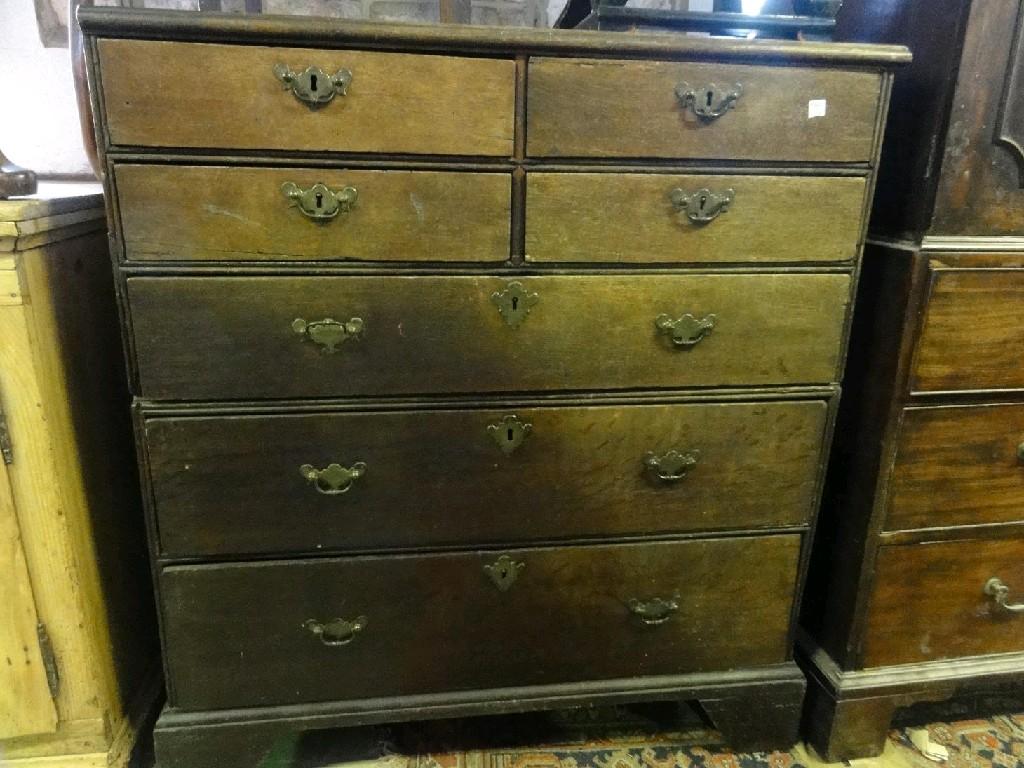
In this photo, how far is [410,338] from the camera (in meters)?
1.10

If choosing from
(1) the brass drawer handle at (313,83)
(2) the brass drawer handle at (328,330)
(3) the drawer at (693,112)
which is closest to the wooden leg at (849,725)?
(3) the drawer at (693,112)

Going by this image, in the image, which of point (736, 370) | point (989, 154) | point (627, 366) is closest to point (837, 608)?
point (736, 370)

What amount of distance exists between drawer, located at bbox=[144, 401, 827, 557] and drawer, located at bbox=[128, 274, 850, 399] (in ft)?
0.19

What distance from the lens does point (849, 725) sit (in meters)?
1.39

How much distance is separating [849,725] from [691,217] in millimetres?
1018

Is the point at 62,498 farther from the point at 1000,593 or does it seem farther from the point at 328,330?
the point at 1000,593

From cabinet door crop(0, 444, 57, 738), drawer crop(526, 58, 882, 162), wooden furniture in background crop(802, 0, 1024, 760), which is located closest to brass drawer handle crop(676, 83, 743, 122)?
drawer crop(526, 58, 882, 162)

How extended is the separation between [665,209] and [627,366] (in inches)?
9.8

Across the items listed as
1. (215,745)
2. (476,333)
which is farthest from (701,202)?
(215,745)

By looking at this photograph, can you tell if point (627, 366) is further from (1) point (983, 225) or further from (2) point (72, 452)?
(2) point (72, 452)

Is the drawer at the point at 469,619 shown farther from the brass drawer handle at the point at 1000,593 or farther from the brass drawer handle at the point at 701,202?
the brass drawer handle at the point at 701,202

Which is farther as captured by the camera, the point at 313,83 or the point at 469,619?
the point at 469,619

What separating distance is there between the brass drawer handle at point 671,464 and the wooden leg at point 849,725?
57 centimetres

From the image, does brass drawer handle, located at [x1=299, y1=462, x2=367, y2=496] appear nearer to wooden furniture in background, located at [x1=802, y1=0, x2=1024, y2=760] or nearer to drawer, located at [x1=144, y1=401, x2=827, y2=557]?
drawer, located at [x1=144, y1=401, x2=827, y2=557]
